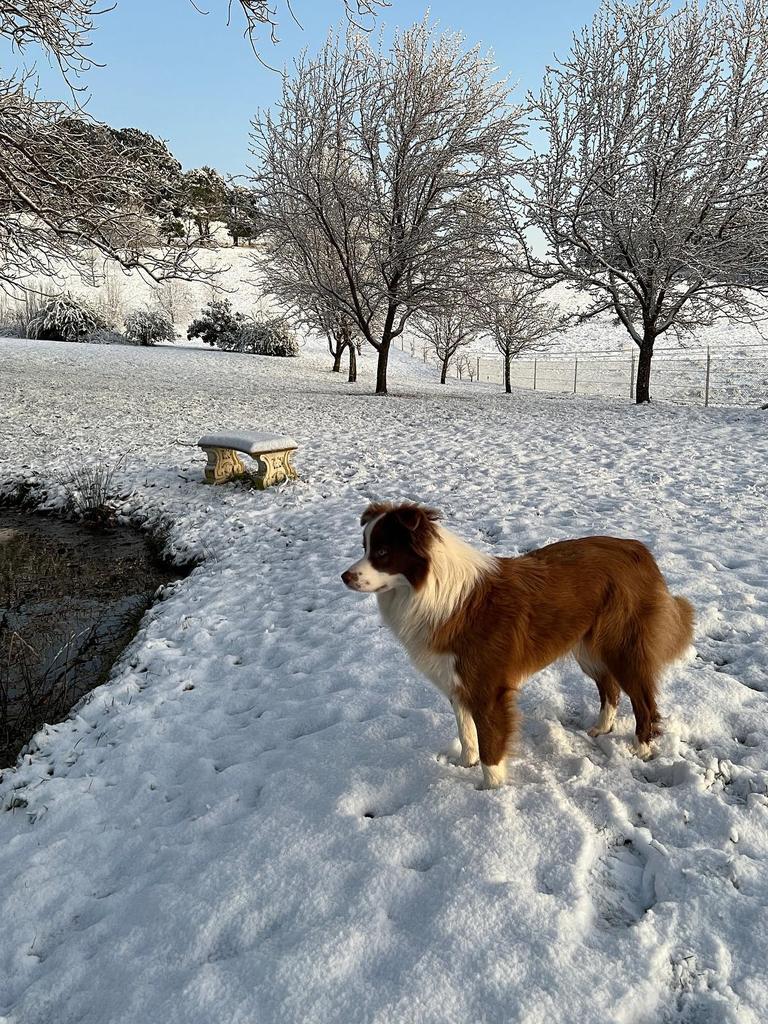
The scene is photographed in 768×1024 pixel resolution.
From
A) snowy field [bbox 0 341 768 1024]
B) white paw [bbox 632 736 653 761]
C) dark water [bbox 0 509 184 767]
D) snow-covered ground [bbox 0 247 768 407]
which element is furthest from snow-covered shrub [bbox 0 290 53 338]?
white paw [bbox 632 736 653 761]

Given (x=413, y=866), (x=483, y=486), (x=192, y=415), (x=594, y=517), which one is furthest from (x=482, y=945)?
(x=192, y=415)

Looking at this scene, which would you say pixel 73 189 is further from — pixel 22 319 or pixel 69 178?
pixel 22 319

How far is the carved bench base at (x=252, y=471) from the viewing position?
837 centimetres

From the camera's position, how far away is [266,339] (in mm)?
31344

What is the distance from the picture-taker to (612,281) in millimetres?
15172

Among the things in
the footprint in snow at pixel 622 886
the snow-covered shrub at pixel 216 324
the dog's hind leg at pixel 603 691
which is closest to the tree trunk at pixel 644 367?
the dog's hind leg at pixel 603 691

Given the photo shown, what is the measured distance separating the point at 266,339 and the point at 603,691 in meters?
30.8

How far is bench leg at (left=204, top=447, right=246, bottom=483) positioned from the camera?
8.66 m

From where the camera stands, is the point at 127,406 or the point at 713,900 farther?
the point at 127,406

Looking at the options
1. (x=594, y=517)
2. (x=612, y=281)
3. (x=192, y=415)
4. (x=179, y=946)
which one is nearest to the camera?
(x=179, y=946)

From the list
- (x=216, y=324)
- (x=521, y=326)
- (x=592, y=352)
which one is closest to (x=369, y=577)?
(x=521, y=326)

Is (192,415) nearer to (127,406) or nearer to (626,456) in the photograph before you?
(127,406)

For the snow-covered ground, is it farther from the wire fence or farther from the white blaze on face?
the white blaze on face

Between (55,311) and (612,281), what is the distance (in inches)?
1060
